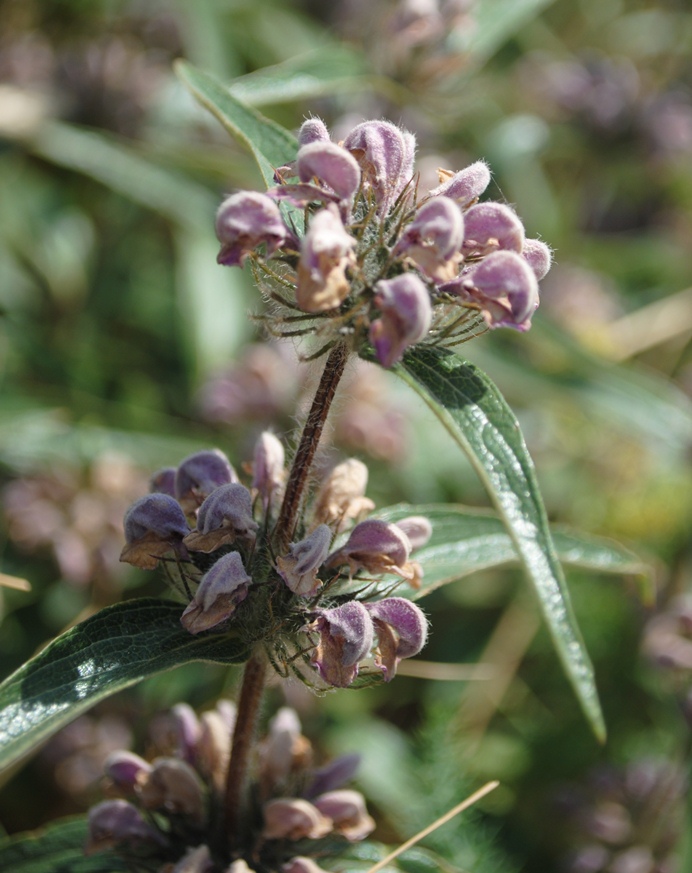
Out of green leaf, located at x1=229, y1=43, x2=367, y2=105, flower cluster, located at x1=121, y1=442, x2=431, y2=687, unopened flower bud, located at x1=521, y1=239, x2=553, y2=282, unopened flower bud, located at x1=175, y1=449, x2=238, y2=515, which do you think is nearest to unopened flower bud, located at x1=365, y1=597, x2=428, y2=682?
flower cluster, located at x1=121, y1=442, x2=431, y2=687

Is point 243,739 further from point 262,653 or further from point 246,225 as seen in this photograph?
point 246,225

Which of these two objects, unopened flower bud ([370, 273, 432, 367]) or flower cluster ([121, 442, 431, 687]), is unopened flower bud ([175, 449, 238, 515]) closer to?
flower cluster ([121, 442, 431, 687])

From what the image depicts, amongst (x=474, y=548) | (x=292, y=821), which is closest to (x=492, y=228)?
(x=474, y=548)

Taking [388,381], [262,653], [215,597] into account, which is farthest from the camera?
[388,381]

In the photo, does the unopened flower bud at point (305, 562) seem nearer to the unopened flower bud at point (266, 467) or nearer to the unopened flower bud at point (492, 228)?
the unopened flower bud at point (266, 467)

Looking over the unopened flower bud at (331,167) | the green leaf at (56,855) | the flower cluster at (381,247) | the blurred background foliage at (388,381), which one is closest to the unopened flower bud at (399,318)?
the flower cluster at (381,247)

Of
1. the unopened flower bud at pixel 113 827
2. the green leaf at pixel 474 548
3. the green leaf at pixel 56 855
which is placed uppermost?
the green leaf at pixel 474 548
